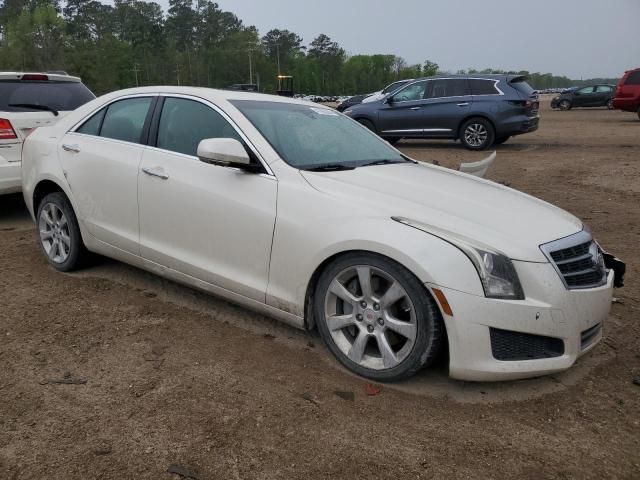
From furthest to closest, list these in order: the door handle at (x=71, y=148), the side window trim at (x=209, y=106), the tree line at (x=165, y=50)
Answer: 1. the tree line at (x=165, y=50)
2. the door handle at (x=71, y=148)
3. the side window trim at (x=209, y=106)

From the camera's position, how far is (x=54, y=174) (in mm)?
4488

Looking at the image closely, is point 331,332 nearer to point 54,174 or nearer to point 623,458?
point 623,458

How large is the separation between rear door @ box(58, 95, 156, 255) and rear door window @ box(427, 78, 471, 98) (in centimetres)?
1051

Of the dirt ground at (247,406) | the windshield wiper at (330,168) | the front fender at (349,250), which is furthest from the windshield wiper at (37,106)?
the front fender at (349,250)

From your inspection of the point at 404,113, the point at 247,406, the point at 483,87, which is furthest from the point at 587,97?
the point at 247,406

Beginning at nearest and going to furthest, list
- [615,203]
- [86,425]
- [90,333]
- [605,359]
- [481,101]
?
[86,425]
[605,359]
[90,333]
[615,203]
[481,101]

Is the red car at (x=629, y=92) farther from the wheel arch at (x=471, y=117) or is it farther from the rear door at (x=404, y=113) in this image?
the rear door at (x=404, y=113)

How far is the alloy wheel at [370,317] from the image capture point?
115 inches

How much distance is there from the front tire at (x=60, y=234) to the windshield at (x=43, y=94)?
1.95 meters

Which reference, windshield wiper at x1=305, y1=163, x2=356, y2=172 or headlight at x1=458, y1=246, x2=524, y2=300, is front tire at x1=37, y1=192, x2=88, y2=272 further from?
headlight at x1=458, y1=246, x2=524, y2=300

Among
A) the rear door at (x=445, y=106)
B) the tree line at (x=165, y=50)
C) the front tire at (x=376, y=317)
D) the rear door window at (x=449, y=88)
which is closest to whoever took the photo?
the front tire at (x=376, y=317)

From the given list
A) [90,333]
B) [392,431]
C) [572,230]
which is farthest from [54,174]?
[572,230]

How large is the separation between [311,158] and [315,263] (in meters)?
0.79

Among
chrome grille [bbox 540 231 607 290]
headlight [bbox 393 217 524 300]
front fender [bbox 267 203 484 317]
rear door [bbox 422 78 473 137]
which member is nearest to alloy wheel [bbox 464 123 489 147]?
rear door [bbox 422 78 473 137]
